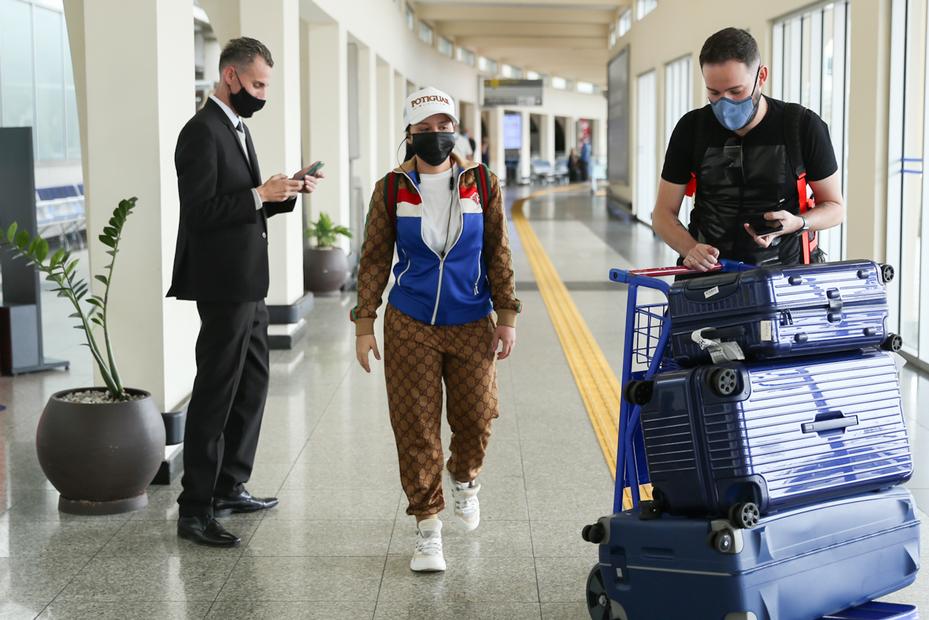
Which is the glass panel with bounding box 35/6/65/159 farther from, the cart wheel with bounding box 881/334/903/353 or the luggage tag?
the cart wheel with bounding box 881/334/903/353

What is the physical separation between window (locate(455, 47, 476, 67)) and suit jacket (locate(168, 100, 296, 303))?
33019 millimetres

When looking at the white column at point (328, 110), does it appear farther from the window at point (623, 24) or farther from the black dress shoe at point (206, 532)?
the window at point (623, 24)

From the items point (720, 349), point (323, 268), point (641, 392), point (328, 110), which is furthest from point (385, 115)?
point (720, 349)

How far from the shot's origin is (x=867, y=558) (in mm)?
2900

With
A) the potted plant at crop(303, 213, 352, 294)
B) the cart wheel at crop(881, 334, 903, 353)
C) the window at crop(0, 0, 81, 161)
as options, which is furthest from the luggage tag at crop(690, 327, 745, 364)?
the window at crop(0, 0, 81, 161)

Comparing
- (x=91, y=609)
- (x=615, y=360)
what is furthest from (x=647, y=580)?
(x=615, y=360)

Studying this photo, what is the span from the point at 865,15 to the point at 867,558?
6.05 metres

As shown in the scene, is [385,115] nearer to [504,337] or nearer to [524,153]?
[504,337]

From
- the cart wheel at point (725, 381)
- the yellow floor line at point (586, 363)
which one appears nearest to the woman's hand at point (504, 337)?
the yellow floor line at point (586, 363)

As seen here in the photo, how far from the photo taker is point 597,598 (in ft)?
10.4

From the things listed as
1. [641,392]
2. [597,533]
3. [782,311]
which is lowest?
[597,533]

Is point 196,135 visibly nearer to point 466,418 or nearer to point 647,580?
point 466,418

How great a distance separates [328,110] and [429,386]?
29.0ft

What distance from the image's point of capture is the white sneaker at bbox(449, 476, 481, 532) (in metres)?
4.11
